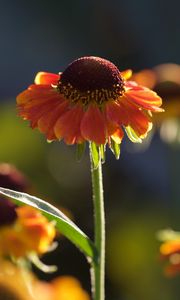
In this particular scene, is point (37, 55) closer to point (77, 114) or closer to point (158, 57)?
point (158, 57)

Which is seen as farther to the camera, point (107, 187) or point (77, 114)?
point (107, 187)

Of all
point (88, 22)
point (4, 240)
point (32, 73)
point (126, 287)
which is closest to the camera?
point (4, 240)

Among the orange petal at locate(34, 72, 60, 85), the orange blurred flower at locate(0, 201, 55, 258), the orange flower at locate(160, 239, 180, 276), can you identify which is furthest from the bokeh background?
the orange petal at locate(34, 72, 60, 85)

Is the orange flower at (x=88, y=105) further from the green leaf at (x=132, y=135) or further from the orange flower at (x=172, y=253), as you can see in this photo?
the orange flower at (x=172, y=253)

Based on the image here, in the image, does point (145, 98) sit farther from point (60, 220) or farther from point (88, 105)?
point (60, 220)

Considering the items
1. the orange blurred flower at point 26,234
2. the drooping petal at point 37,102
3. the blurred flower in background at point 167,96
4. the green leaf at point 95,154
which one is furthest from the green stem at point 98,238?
the blurred flower in background at point 167,96

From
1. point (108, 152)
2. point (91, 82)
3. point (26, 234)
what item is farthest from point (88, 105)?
point (108, 152)

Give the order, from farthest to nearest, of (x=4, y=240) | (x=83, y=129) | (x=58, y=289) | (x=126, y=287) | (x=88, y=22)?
(x=88, y=22) < (x=126, y=287) < (x=4, y=240) < (x=58, y=289) < (x=83, y=129)

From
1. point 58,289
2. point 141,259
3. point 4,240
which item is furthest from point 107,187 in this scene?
point 58,289
